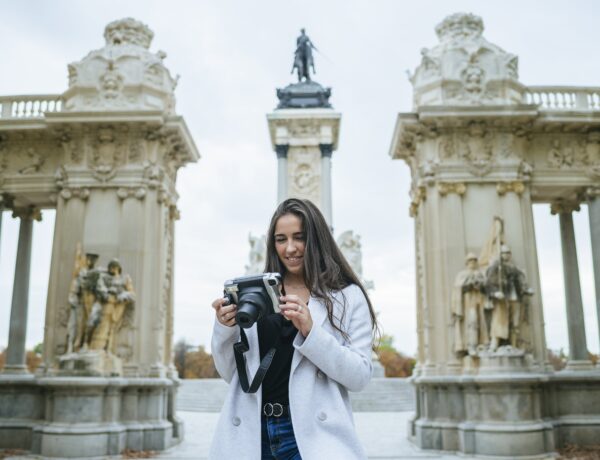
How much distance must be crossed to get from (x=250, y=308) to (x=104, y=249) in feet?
43.1

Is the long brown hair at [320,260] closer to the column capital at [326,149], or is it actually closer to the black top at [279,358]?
the black top at [279,358]

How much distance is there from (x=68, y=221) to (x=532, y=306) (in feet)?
34.7

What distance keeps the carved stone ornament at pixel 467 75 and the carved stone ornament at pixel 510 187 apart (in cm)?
188

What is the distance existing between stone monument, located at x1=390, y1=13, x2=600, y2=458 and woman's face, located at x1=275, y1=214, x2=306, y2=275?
10981 mm

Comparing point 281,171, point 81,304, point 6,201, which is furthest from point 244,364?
point 281,171

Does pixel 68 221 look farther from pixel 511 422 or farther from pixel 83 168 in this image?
pixel 511 422

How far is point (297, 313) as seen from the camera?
7.89 feet

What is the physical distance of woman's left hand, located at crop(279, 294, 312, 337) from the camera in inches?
94.9

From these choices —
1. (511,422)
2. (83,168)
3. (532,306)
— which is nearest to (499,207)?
(532,306)

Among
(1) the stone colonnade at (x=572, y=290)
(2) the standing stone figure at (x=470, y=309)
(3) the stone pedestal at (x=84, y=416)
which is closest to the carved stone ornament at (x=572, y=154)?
(1) the stone colonnade at (x=572, y=290)

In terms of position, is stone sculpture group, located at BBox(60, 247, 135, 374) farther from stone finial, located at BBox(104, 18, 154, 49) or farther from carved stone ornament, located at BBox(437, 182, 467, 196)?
carved stone ornament, located at BBox(437, 182, 467, 196)

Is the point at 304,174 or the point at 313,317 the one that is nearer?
the point at 313,317

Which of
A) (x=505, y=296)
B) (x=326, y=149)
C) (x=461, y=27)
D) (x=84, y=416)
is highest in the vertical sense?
(x=326, y=149)

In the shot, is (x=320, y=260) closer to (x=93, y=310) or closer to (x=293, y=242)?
(x=293, y=242)
